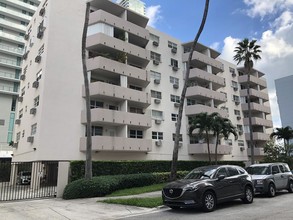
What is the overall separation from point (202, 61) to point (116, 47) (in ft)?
48.1

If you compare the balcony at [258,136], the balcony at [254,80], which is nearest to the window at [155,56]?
the balcony at [254,80]

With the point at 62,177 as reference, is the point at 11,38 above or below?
above

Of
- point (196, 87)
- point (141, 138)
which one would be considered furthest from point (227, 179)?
point (196, 87)

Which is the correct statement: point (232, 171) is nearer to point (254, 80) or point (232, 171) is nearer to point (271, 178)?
point (271, 178)

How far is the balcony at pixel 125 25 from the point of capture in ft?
94.3

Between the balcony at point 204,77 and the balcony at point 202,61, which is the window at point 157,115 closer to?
the balcony at point 204,77

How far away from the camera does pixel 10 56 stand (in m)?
56.2

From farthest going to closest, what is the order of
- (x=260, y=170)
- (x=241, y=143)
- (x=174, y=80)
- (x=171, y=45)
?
(x=241, y=143) → (x=171, y=45) → (x=174, y=80) → (x=260, y=170)

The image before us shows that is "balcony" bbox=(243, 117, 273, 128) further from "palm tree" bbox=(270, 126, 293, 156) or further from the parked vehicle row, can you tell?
the parked vehicle row

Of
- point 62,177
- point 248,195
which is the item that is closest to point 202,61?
point 62,177

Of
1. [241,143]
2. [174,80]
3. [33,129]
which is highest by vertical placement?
[174,80]

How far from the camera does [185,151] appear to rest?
34.4m

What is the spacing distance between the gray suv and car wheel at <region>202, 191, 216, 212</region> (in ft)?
16.0

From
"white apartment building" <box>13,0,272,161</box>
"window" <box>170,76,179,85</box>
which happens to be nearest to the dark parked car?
"white apartment building" <box>13,0,272,161</box>
